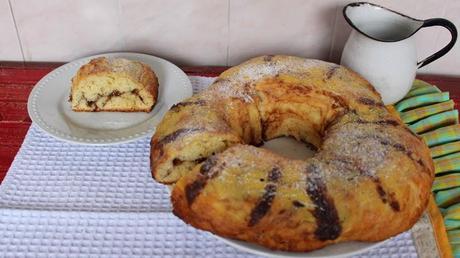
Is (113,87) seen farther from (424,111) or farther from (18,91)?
(424,111)

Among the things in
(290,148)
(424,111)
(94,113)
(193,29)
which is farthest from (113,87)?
(424,111)

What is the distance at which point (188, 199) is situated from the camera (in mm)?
576

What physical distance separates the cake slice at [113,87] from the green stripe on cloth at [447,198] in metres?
0.52

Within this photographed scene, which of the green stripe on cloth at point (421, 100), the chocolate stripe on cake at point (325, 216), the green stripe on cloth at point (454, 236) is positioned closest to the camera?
the chocolate stripe on cake at point (325, 216)

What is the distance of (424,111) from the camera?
87 cm

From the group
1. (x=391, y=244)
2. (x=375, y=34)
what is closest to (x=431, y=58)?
(x=375, y=34)

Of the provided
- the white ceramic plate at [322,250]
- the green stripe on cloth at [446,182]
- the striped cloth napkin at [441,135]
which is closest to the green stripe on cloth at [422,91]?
the striped cloth napkin at [441,135]

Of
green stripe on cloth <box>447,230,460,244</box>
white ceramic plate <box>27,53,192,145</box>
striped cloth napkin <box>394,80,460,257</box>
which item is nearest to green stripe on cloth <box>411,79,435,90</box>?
striped cloth napkin <box>394,80,460,257</box>

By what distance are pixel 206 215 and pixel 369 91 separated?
35cm

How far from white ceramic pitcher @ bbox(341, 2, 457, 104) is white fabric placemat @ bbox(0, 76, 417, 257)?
302mm

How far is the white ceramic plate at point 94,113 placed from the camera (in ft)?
2.55

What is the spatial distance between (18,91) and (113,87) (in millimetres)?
239

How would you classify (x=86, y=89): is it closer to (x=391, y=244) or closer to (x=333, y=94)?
(x=333, y=94)

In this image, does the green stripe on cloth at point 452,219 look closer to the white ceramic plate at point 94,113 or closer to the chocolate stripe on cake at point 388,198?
the chocolate stripe on cake at point 388,198
